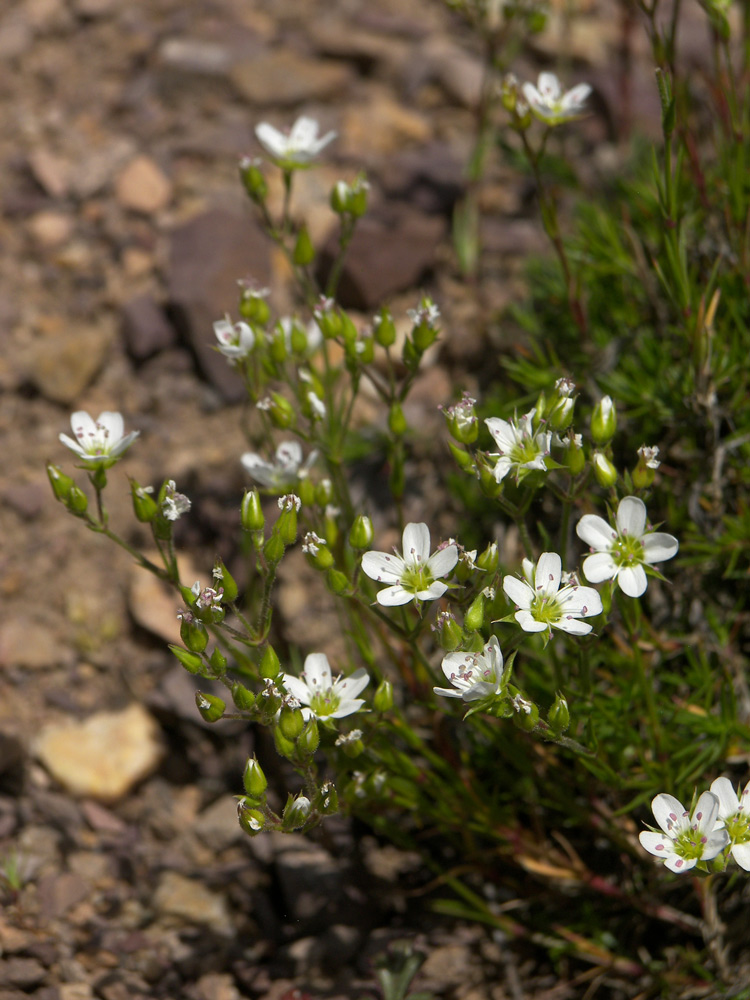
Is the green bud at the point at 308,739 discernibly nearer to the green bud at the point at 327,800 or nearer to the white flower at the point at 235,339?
the green bud at the point at 327,800

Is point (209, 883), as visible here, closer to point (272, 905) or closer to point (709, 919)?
point (272, 905)

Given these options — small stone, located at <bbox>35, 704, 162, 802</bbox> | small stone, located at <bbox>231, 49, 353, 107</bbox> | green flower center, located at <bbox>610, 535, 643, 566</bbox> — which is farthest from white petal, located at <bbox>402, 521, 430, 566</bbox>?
small stone, located at <bbox>231, 49, 353, 107</bbox>

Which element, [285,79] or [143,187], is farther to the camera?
[285,79]

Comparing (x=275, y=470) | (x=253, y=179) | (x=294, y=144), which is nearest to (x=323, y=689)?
(x=275, y=470)

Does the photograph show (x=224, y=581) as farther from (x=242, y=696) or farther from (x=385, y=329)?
(x=385, y=329)

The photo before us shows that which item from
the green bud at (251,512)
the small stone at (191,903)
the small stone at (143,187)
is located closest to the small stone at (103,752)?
the small stone at (191,903)

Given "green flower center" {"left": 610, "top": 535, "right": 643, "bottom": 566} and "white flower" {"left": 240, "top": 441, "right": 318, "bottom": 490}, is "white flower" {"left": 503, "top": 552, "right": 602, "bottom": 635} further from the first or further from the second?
"white flower" {"left": 240, "top": 441, "right": 318, "bottom": 490}

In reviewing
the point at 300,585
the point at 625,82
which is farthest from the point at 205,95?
the point at 300,585
